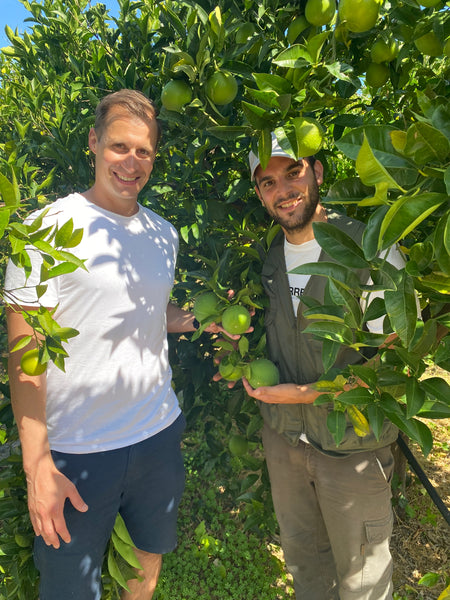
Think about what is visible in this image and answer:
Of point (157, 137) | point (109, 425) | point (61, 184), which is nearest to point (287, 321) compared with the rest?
point (109, 425)

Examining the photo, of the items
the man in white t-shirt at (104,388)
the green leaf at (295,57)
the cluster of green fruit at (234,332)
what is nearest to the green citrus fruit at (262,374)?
the cluster of green fruit at (234,332)

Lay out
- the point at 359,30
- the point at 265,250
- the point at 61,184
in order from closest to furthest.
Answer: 1. the point at 359,30
2. the point at 265,250
3. the point at 61,184

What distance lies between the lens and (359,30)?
1.19m

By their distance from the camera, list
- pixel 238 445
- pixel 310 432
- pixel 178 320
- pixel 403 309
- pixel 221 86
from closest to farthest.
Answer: pixel 403 309, pixel 221 86, pixel 310 432, pixel 178 320, pixel 238 445

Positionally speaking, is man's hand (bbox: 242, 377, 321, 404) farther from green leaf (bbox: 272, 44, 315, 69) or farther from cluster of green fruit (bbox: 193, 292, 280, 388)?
green leaf (bbox: 272, 44, 315, 69)

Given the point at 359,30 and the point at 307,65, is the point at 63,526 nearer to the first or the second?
the point at 307,65

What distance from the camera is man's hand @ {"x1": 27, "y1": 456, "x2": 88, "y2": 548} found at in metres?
1.39

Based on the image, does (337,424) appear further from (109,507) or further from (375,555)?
(109,507)

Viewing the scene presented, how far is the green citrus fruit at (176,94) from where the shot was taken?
4.49 feet

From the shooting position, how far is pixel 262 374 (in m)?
1.70

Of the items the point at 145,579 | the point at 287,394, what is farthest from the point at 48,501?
the point at 287,394

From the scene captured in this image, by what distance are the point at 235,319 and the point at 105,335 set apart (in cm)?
47

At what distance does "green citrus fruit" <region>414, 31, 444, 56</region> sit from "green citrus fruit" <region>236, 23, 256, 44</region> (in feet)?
1.59

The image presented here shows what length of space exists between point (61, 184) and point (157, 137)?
2.83 feet
